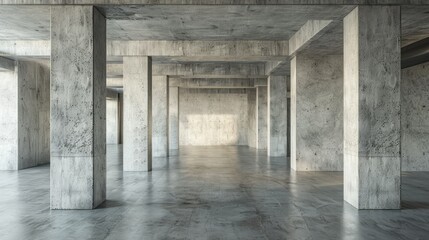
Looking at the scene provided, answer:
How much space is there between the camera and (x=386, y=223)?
809cm

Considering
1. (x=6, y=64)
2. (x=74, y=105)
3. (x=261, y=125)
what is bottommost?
(x=261, y=125)

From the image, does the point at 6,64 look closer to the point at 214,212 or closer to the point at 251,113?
the point at 214,212

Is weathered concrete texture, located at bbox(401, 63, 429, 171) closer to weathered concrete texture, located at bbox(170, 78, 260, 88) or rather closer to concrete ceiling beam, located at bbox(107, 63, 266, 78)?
concrete ceiling beam, located at bbox(107, 63, 266, 78)

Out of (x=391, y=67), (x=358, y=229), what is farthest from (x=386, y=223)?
(x=391, y=67)

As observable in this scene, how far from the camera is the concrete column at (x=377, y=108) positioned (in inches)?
375

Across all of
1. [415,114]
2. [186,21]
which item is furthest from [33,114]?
[415,114]

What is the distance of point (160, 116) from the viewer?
2531 cm

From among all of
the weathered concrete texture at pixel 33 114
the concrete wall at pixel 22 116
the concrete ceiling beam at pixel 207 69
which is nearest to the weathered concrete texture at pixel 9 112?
the concrete wall at pixel 22 116

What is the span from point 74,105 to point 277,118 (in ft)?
56.3

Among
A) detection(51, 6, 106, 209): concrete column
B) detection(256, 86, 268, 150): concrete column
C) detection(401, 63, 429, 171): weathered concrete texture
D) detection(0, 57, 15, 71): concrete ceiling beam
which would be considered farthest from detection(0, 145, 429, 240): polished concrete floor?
detection(256, 86, 268, 150): concrete column

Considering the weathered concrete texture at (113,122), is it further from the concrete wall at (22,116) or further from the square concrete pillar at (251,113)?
the concrete wall at (22,116)

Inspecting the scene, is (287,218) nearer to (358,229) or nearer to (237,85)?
(358,229)

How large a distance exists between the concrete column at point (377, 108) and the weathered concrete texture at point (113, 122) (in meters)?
35.8

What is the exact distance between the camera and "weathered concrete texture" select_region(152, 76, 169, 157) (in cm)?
2494
